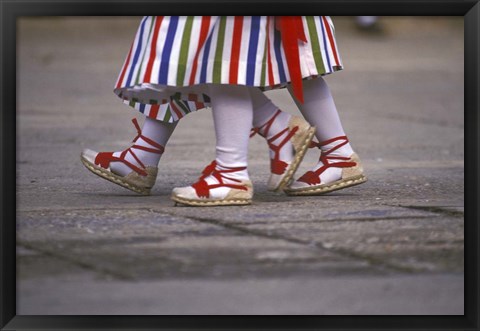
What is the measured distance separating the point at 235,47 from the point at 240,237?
2.36ft

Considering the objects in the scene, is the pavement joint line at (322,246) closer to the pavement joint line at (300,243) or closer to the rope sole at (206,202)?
the pavement joint line at (300,243)

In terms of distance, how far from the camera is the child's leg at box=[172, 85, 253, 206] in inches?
140

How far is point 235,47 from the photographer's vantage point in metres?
3.52

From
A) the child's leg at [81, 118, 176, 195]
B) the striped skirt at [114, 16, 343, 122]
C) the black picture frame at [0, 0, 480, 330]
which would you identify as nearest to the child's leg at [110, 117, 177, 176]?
the child's leg at [81, 118, 176, 195]

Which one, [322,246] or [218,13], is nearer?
[218,13]

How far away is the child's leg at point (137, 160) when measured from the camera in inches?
153

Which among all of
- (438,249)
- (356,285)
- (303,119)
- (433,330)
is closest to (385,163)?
(303,119)

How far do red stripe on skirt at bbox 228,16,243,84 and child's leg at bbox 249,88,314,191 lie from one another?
0.29 meters

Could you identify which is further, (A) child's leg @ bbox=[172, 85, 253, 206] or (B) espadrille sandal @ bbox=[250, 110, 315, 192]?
(B) espadrille sandal @ bbox=[250, 110, 315, 192]

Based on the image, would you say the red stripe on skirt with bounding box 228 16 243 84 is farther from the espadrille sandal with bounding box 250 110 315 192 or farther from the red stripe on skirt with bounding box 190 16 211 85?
the espadrille sandal with bounding box 250 110 315 192

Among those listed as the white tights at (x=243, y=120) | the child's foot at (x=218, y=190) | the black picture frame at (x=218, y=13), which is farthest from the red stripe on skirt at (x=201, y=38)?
the black picture frame at (x=218, y=13)

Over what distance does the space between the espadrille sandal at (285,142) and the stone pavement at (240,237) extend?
84 mm

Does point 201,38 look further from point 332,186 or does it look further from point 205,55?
point 332,186

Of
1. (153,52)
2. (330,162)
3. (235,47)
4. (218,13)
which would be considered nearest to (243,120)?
(235,47)
